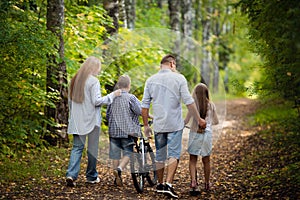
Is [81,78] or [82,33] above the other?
[82,33]

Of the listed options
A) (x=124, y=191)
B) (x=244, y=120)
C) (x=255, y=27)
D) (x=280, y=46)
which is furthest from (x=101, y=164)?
(x=244, y=120)

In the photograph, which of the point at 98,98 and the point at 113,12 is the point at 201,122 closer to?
the point at 98,98

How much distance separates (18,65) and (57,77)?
208 cm

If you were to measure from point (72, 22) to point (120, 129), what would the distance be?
4436 millimetres

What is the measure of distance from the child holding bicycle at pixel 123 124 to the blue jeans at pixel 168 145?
57cm

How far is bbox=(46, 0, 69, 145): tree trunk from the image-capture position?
394 inches

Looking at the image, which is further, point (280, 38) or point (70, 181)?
point (70, 181)

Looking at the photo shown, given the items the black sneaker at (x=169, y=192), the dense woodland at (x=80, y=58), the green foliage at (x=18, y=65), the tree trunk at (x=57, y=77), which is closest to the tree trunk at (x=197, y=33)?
the dense woodland at (x=80, y=58)

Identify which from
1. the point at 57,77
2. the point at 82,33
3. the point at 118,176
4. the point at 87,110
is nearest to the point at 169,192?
the point at 118,176

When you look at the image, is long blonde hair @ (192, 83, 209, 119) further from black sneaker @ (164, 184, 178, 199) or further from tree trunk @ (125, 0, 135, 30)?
tree trunk @ (125, 0, 135, 30)

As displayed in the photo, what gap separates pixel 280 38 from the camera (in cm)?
527

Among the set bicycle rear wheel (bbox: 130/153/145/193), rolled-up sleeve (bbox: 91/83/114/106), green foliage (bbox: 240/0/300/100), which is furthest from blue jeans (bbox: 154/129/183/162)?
green foliage (bbox: 240/0/300/100)

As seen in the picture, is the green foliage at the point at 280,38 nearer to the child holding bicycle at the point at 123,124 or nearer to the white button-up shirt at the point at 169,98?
the white button-up shirt at the point at 169,98

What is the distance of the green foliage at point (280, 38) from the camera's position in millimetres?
5031
